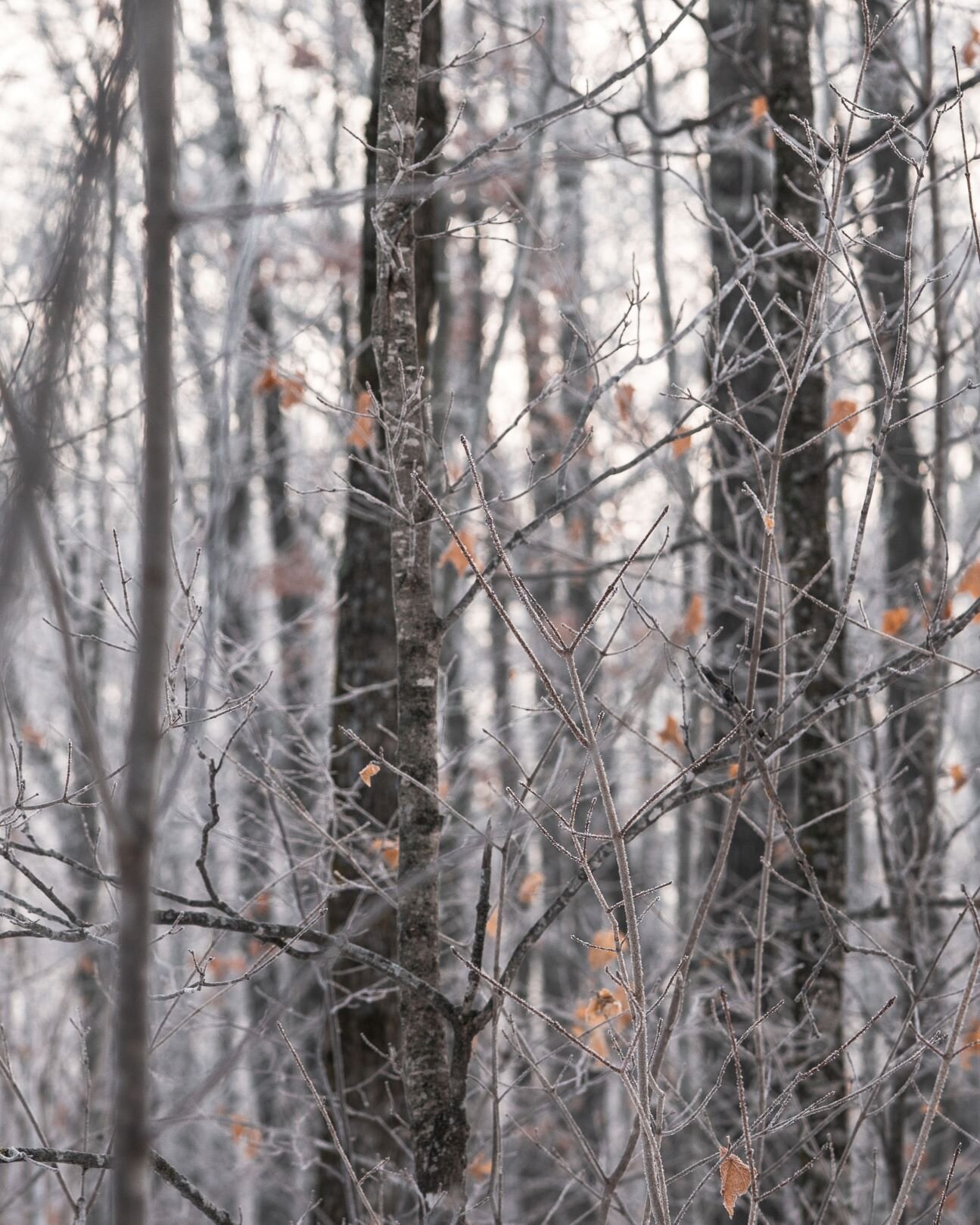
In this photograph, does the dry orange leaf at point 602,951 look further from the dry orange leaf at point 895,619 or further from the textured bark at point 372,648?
the dry orange leaf at point 895,619

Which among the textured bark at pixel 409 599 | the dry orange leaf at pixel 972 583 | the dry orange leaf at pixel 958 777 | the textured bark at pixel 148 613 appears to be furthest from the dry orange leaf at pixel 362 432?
the textured bark at pixel 148 613

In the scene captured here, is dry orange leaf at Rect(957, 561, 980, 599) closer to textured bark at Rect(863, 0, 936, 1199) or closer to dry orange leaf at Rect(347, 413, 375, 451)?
textured bark at Rect(863, 0, 936, 1199)

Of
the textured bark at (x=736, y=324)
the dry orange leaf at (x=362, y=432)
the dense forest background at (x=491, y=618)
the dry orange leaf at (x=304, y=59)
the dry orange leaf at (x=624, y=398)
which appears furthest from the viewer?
the dry orange leaf at (x=304, y=59)

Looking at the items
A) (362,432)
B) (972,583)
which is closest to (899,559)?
Answer: (972,583)

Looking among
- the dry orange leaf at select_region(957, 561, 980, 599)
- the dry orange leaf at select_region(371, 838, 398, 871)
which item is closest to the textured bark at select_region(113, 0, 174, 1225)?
the dry orange leaf at select_region(371, 838, 398, 871)

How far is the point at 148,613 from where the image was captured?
82 cm

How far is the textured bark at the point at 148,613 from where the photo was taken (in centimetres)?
79

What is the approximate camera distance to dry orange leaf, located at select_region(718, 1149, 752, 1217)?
1.73 m

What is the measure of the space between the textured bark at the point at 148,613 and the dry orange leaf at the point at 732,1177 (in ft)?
3.93

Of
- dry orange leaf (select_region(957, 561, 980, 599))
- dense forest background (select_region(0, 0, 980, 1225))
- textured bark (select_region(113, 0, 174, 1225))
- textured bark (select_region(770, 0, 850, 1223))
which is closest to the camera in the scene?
textured bark (select_region(113, 0, 174, 1225))

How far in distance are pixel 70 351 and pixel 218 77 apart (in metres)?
10.1

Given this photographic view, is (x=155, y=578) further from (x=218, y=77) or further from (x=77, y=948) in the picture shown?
(x=218, y=77)

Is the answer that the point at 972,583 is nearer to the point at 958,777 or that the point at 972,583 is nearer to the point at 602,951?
the point at 958,777

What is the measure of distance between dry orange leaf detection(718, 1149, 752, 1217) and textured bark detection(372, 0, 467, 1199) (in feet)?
1.85
